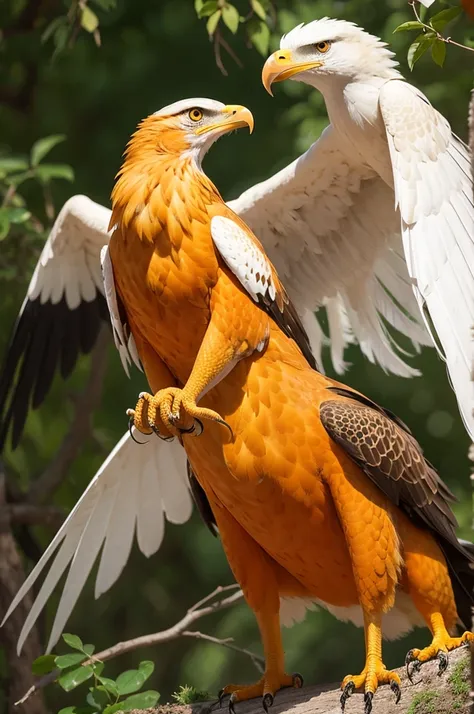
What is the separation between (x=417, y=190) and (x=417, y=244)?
0.63 ft

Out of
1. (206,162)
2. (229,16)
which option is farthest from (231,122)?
(206,162)

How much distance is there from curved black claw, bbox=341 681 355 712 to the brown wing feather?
53cm

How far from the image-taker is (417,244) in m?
3.14

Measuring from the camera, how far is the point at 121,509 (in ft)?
13.0

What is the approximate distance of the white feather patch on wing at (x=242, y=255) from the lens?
3.05m

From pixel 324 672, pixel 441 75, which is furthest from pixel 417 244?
pixel 324 672

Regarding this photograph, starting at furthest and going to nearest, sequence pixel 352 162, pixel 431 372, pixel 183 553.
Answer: pixel 183 553, pixel 431 372, pixel 352 162

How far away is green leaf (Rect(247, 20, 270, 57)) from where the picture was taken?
4.53 metres

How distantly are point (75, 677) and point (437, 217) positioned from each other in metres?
1.92

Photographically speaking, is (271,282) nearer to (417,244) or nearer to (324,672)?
(417,244)

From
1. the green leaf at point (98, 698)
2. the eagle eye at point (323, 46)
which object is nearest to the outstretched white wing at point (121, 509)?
the green leaf at point (98, 698)

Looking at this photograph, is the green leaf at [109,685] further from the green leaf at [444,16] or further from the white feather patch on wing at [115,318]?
the green leaf at [444,16]

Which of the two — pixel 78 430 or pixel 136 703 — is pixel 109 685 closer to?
pixel 136 703

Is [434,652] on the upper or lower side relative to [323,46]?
lower
